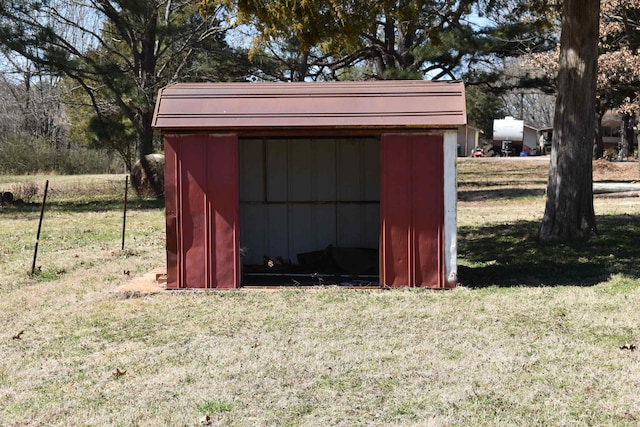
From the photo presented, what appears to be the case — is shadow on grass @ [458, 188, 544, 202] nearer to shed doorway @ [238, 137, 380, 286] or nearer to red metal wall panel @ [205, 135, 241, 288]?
shed doorway @ [238, 137, 380, 286]

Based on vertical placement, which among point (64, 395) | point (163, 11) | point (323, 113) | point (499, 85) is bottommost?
point (64, 395)

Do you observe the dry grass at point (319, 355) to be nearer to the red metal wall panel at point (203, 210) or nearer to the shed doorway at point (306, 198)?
the red metal wall panel at point (203, 210)

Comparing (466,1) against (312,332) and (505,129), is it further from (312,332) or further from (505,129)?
(505,129)

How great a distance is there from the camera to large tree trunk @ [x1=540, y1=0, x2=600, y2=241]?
11.5 m

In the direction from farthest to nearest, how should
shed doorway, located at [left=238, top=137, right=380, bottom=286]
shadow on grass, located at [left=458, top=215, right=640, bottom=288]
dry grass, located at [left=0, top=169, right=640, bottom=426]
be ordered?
shed doorway, located at [left=238, top=137, right=380, bottom=286], shadow on grass, located at [left=458, top=215, right=640, bottom=288], dry grass, located at [left=0, top=169, right=640, bottom=426]

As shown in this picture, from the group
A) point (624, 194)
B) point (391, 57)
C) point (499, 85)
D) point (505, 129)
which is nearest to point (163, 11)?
point (391, 57)

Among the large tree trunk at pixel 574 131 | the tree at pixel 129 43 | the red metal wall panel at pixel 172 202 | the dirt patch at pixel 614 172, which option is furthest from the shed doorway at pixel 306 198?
the dirt patch at pixel 614 172

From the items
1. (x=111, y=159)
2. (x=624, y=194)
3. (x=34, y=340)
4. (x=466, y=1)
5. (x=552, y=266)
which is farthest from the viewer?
(x=111, y=159)

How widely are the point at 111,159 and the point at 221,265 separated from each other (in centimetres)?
3408

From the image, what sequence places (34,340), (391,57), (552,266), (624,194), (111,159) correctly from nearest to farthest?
(34,340)
(552,266)
(624,194)
(391,57)
(111,159)

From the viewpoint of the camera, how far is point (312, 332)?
6855mm

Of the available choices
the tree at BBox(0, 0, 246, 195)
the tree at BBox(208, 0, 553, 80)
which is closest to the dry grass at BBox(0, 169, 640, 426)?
→ the tree at BBox(208, 0, 553, 80)

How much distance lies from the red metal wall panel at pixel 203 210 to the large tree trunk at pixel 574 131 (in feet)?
17.6

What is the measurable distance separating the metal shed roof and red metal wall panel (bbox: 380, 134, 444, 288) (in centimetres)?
28
